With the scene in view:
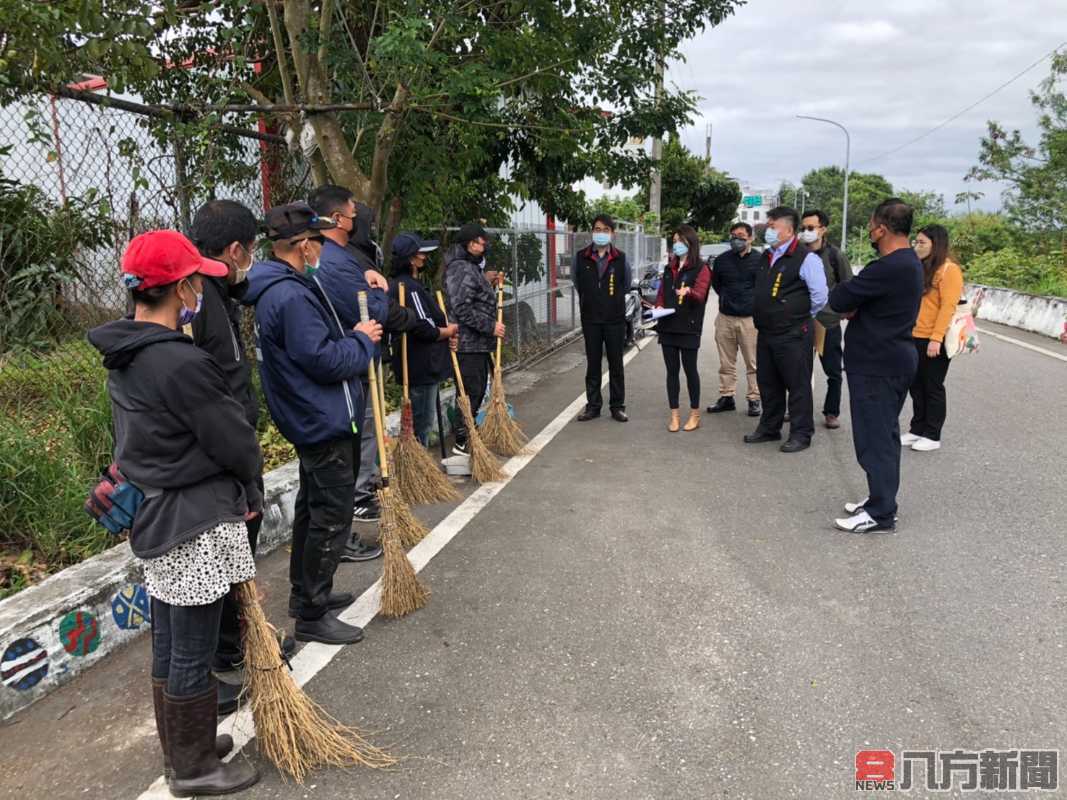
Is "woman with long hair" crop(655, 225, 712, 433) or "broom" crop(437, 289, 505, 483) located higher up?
"woman with long hair" crop(655, 225, 712, 433)

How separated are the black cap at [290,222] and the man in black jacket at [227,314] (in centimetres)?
21

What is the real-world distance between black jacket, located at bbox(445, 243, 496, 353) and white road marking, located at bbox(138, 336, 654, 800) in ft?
3.31

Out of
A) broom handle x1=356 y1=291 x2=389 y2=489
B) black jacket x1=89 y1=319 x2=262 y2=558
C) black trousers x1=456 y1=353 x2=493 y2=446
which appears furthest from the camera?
black trousers x1=456 y1=353 x2=493 y2=446

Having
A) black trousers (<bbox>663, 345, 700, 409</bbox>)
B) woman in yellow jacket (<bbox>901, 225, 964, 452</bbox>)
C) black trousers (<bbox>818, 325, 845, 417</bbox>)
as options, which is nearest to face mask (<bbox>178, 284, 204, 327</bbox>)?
black trousers (<bbox>663, 345, 700, 409</bbox>)

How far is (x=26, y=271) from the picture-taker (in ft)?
16.0

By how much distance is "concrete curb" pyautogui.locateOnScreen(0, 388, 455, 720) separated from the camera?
287 cm

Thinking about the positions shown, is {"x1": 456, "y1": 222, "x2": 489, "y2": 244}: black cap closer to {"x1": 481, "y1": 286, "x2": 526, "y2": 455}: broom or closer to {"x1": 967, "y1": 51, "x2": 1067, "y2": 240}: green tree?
{"x1": 481, "y1": 286, "x2": 526, "y2": 455}: broom

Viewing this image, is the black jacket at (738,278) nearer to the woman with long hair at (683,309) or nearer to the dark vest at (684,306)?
the woman with long hair at (683,309)

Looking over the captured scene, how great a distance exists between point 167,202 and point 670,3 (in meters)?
5.63

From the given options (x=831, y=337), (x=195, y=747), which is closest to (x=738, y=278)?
(x=831, y=337)

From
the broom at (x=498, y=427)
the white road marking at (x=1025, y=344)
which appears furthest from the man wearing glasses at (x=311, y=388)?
the white road marking at (x=1025, y=344)

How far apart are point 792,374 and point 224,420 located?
5.09m

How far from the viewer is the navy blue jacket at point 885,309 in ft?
14.3

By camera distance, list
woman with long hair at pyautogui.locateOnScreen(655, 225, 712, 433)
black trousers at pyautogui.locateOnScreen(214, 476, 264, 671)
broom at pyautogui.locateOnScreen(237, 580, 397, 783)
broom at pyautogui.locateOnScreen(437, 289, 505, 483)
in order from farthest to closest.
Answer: woman with long hair at pyautogui.locateOnScreen(655, 225, 712, 433) → broom at pyautogui.locateOnScreen(437, 289, 505, 483) → black trousers at pyautogui.locateOnScreen(214, 476, 264, 671) → broom at pyautogui.locateOnScreen(237, 580, 397, 783)
